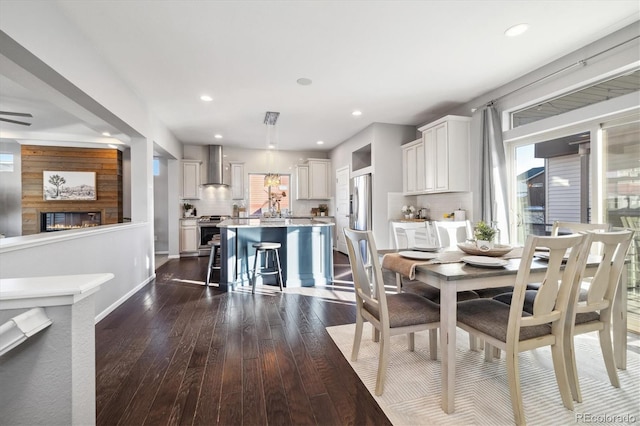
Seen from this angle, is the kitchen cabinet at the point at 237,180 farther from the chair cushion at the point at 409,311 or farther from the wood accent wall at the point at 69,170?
the chair cushion at the point at 409,311

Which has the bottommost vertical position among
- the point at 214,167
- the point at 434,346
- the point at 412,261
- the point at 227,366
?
the point at 227,366

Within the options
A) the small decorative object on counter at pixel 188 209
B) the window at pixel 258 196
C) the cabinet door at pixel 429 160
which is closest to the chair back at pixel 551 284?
the cabinet door at pixel 429 160

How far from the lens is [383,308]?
1.75 m

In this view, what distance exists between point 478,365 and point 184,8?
3.50 meters

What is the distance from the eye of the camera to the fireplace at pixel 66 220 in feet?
19.8

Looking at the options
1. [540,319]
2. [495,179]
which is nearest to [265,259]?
[495,179]

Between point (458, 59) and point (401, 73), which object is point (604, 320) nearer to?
point (458, 59)

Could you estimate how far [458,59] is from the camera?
311cm

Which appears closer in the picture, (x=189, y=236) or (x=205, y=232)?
(x=189, y=236)

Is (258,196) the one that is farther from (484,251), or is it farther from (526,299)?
(526,299)

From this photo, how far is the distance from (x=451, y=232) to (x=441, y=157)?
1.86 m

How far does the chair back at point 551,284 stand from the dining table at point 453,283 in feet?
0.52

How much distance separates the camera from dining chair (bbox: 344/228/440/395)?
5.73ft

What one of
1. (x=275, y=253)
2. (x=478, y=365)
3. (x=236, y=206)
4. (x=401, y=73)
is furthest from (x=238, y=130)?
(x=478, y=365)
